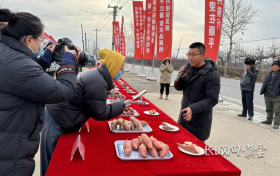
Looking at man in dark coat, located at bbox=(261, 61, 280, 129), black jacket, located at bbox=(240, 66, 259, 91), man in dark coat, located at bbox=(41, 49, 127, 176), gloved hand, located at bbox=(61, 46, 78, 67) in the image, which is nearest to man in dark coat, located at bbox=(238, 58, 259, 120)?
black jacket, located at bbox=(240, 66, 259, 91)

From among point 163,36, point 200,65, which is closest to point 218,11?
point 163,36

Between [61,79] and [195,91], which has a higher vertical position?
[61,79]

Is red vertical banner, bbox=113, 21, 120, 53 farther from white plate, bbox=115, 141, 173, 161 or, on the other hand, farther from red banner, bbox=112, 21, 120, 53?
white plate, bbox=115, 141, 173, 161

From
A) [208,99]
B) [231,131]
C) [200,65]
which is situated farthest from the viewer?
[231,131]

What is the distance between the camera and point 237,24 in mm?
18250

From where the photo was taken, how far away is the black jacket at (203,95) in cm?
208

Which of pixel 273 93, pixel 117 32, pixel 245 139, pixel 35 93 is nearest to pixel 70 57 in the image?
pixel 35 93

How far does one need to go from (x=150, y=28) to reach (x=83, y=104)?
9.68 m

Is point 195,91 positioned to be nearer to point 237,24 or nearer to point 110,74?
point 110,74

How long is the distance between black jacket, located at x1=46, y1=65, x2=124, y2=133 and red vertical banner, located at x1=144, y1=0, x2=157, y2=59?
30.6 ft

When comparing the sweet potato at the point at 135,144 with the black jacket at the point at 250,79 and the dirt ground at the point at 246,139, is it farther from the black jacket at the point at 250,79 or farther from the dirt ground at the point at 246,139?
the black jacket at the point at 250,79

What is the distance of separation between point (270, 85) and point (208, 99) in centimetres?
351

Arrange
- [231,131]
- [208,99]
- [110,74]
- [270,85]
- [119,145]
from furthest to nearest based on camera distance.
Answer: [270,85], [231,131], [208,99], [110,74], [119,145]

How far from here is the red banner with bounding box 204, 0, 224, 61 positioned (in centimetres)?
619
